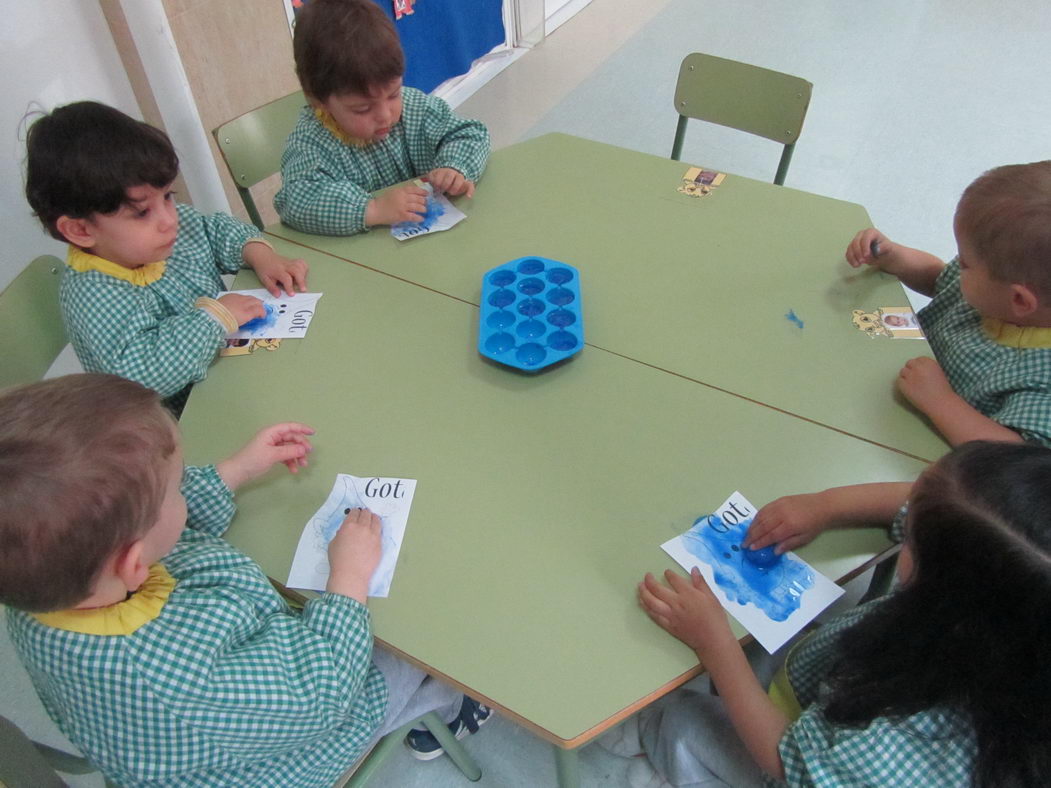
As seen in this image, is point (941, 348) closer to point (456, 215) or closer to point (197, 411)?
point (456, 215)

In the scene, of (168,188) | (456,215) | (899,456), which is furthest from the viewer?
(456,215)

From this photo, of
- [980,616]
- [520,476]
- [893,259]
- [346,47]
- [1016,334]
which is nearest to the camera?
[980,616]

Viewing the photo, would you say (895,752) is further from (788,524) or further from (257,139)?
(257,139)

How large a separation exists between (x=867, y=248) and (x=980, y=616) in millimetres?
877

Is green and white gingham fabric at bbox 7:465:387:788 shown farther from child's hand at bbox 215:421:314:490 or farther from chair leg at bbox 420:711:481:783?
chair leg at bbox 420:711:481:783

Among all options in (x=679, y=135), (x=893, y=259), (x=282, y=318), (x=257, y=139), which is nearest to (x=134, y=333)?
(x=282, y=318)

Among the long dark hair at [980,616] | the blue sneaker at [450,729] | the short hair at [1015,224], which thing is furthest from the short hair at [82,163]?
the short hair at [1015,224]

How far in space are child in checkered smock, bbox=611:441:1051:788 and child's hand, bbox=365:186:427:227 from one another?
1021 mm

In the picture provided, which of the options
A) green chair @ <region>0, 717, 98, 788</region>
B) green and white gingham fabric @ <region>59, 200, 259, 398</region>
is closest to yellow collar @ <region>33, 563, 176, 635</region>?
green chair @ <region>0, 717, 98, 788</region>

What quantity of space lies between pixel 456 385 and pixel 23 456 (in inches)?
26.3

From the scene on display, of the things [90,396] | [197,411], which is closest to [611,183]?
[197,411]

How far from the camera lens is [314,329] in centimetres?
140

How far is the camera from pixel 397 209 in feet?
5.26

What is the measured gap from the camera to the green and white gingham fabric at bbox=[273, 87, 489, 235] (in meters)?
1.62
